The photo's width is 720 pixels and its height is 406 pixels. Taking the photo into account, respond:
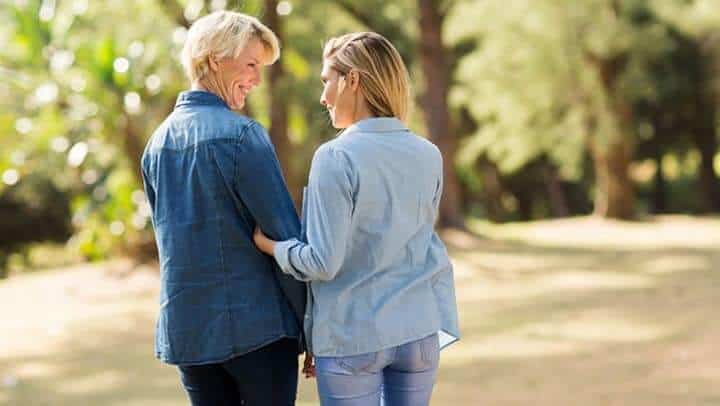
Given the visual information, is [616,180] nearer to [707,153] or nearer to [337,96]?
[707,153]

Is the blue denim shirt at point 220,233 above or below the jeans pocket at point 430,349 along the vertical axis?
above

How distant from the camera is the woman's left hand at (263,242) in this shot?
2.21 m

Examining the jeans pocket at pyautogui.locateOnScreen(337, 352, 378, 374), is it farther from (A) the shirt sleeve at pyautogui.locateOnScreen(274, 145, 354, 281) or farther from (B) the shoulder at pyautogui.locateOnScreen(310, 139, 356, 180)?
(B) the shoulder at pyautogui.locateOnScreen(310, 139, 356, 180)

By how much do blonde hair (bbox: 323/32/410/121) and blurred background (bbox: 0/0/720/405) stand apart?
323 centimetres

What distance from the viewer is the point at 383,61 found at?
220 cm

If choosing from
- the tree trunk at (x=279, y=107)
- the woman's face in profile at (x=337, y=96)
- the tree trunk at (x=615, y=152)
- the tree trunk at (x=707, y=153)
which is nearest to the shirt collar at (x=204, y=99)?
the woman's face in profile at (x=337, y=96)

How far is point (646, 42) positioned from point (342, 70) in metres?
14.0

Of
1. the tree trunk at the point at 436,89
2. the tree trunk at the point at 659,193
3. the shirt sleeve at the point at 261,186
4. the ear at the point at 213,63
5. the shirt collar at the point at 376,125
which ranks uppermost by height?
→ the ear at the point at 213,63

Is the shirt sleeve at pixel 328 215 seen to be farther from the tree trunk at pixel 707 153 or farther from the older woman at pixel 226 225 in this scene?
the tree trunk at pixel 707 153

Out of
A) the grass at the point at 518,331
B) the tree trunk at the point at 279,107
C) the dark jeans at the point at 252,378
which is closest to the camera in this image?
the dark jeans at the point at 252,378

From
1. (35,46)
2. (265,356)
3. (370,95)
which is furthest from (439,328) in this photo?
(35,46)

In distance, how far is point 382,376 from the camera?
232 cm

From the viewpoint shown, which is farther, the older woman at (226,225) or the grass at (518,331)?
the grass at (518,331)

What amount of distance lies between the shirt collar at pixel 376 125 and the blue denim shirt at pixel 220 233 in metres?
0.19
